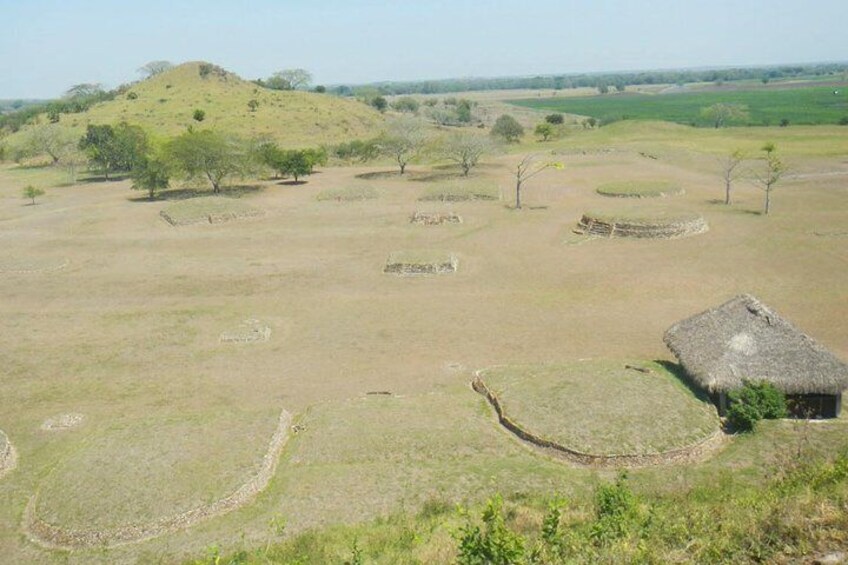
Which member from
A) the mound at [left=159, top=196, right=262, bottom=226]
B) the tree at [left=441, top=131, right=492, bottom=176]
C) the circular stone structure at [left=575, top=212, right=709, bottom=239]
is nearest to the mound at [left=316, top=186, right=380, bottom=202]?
the mound at [left=159, top=196, right=262, bottom=226]

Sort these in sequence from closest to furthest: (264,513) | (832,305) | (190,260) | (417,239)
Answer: (264,513) < (832,305) < (190,260) < (417,239)

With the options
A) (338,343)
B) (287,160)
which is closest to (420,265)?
(338,343)

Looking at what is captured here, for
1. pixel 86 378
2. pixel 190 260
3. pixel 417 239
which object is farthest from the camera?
pixel 417 239

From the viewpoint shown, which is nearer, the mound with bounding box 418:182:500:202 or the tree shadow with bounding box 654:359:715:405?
the tree shadow with bounding box 654:359:715:405

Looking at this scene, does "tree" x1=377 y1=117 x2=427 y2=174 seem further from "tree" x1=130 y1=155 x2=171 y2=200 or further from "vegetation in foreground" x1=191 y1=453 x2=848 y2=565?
"vegetation in foreground" x1=191 y1=453 x2=848 y2=565

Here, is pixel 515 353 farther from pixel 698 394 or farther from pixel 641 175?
pixel 641 175

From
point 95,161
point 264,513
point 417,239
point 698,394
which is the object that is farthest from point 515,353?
point 95,161
